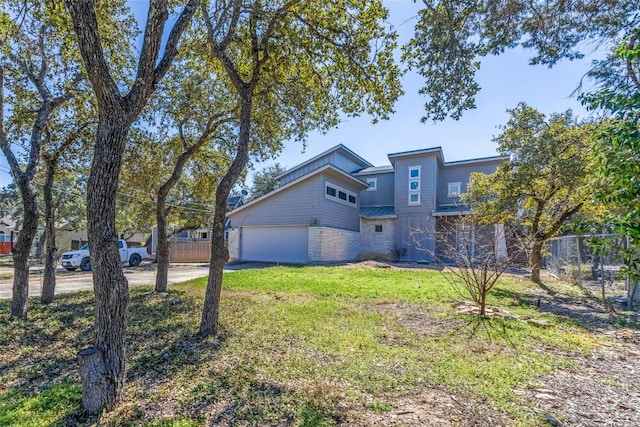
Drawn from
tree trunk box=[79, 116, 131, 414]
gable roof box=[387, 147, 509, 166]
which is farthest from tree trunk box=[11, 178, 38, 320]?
gable roof box=[387, 147, 509, 166]

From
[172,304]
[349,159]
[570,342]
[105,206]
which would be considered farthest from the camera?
[349,159]

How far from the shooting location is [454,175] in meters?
21.0

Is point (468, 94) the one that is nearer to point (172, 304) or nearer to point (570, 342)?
point (570, 342)

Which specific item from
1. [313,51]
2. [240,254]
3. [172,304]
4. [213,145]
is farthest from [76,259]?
[313,51]

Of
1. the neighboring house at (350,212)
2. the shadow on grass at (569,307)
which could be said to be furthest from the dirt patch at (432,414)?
A: the neighboring house at (350,212)

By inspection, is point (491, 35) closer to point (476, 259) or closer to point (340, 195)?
point (476, 259)

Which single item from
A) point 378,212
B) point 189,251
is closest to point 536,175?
point 378,212

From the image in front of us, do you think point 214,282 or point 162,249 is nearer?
point 214,282

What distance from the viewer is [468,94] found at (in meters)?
5.17

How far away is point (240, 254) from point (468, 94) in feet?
56.9

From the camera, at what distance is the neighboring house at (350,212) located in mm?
17750

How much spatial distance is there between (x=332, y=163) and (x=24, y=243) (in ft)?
58.0

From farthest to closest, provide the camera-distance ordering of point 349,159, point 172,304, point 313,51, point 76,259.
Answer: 1. point 349,159
2. point 76,259
3. point 172,304
4. point 313,51

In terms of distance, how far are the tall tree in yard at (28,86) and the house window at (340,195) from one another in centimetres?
1279
